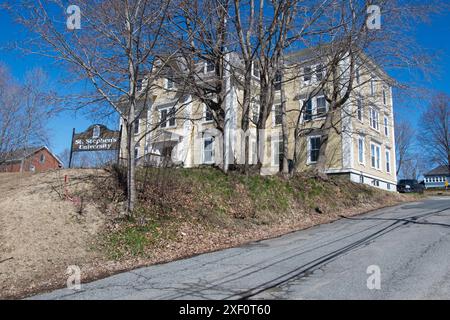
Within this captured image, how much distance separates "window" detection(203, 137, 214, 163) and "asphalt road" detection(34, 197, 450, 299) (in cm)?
1486

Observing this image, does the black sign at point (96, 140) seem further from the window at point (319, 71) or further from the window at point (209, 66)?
the window at point (319, 71)

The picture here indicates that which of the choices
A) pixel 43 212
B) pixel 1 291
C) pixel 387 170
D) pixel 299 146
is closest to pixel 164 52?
pixel 43 212

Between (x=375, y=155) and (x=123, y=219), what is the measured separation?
21519 mm

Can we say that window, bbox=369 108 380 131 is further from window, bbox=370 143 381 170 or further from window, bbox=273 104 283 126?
window, bbox=273 104 283 126

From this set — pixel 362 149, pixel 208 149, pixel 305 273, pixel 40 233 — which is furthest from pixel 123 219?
pixel 362 149

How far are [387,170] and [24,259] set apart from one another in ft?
87.7

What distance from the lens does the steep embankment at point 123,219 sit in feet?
27.4

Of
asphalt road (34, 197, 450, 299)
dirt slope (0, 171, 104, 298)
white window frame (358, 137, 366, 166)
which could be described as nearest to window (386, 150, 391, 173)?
white window frame (358, 137, 366, 166)

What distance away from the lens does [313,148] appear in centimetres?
2480

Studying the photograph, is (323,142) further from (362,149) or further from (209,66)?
(209,66)

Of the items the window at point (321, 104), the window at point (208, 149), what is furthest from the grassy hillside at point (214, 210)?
the window at point (208, 149)

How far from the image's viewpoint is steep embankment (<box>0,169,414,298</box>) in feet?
27.4

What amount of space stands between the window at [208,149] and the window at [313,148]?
635cm

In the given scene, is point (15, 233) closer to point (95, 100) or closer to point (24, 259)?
point (24, 259)
